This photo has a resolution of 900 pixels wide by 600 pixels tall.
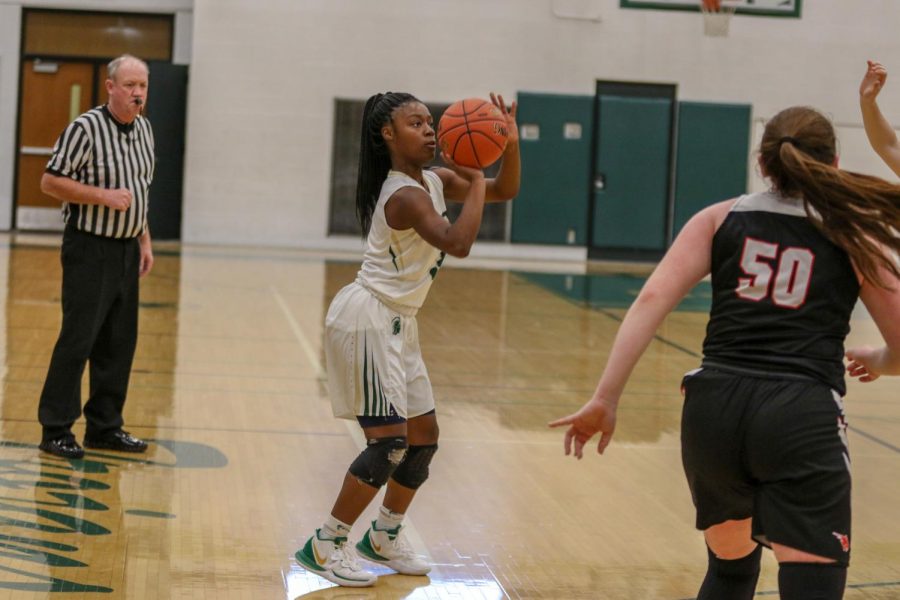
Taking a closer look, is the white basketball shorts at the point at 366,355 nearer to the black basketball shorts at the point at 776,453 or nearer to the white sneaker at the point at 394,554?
the white sneaker at the point at 394,554

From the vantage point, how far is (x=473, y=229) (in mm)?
3615

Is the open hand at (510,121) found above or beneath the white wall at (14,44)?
beneath

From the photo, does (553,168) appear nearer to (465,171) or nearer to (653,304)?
(465,171)

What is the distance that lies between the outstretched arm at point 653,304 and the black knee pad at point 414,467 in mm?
1350

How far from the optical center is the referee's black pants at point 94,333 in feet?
17.3

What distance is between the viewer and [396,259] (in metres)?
3.82

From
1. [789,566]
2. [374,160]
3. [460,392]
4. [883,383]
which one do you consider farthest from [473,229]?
[883,383]

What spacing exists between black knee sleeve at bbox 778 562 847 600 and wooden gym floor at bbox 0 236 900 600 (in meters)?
1.45

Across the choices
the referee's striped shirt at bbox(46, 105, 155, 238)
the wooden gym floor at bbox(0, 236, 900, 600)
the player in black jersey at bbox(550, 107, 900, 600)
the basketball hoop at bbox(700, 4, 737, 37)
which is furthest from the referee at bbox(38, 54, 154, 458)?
the basketball hoop at bbox(700, 4, 737, 37)

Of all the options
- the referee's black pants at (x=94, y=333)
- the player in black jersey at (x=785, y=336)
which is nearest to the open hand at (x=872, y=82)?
the player in black jersey at (x=785, y=336)

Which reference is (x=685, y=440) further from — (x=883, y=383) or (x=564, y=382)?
(x=883, y=383)

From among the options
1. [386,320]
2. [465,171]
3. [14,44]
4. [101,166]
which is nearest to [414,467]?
[386,320]

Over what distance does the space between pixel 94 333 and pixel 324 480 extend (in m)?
1.18

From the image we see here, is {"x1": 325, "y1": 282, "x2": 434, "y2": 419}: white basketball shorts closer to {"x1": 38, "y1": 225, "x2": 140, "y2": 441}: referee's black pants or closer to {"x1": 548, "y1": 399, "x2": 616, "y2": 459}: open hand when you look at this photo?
{"x1": 548, "y1": 399, "x2": 616, "y2": 459}: open hand
